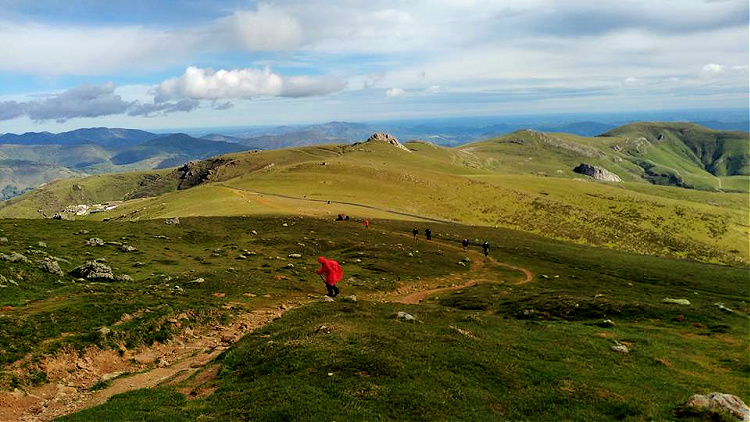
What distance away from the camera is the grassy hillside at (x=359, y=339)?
17.8 m

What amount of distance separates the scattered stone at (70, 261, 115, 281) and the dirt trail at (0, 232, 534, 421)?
14.0 m

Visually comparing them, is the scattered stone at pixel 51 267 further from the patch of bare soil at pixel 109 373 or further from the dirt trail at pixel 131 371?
the dirt trail at pixel 131 371

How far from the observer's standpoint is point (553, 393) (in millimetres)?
19594

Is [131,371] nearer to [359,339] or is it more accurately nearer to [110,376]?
[110,376]

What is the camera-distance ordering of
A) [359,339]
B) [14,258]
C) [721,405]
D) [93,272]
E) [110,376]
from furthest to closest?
[93,272], [14,258], [359,339], [110,376], [721,405]

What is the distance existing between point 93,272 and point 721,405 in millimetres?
45961

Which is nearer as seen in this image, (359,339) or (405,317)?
(359,339)

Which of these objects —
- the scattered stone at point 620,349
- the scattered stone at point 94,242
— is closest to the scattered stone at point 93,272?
the scattered stone at point 94,242

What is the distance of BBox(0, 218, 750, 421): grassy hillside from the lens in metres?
17.8

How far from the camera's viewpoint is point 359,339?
23328mm

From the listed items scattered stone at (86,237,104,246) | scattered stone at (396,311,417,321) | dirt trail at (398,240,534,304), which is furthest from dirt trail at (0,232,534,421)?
scattered stone at (86,237,104,246)

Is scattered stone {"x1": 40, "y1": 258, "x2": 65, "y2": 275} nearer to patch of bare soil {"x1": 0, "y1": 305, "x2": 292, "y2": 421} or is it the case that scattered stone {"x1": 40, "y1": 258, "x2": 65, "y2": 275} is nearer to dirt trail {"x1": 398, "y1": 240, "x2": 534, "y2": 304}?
patch of bare soil {"x1": 0, "y1": 305, "x2": 292, "y2": 421}

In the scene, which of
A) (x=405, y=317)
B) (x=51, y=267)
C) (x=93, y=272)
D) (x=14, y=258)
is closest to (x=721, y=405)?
(x=405, y=317)

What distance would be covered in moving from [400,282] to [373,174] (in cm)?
11949
